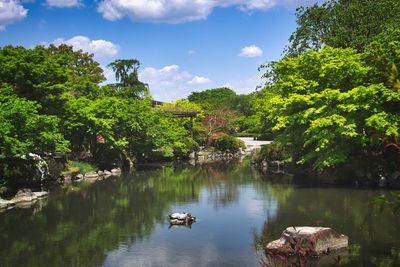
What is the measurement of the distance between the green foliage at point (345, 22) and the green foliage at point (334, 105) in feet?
22.0

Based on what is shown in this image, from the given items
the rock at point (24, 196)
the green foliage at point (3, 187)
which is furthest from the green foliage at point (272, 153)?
the green foliage at point (3, 187)

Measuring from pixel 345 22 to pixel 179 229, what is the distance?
27492 mm

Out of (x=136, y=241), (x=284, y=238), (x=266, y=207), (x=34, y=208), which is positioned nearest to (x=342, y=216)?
(x=266, y=207)

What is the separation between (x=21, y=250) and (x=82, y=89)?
2990cm

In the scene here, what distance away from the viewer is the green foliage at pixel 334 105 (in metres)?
24.6

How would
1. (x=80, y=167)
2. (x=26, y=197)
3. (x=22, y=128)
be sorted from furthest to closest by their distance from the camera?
1. (x=80, y=167)
2. (x=22, y=128)
3. (x=26, y=197)

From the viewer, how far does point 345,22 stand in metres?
38.3

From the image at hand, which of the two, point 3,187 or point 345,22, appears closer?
point 3,187

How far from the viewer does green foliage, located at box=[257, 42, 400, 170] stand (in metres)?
24.6

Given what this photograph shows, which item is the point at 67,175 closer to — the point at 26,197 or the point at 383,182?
the point at 26,197

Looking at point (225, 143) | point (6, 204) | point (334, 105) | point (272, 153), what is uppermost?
point (334, 105)

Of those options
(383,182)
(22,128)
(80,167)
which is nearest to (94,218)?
(22,128)

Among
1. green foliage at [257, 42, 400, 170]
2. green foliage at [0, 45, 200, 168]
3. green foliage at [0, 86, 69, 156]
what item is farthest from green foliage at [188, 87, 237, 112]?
green foliage at [0, 86, 69, 156]

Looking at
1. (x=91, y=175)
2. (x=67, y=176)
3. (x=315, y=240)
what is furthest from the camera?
(x=91, y=175)
